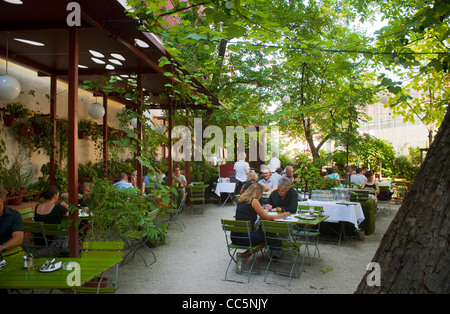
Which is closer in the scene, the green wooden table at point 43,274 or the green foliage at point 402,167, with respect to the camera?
the green wooden table at point 43,274

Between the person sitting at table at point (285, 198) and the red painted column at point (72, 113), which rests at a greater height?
the red painted column at point (72, 113)

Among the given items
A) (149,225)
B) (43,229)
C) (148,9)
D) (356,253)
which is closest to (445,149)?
(148,9)

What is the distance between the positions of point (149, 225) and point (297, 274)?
2.16 m

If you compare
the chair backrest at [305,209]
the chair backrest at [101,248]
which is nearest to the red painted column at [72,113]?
the chair backrest at [101,248]

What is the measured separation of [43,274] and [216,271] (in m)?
2.66

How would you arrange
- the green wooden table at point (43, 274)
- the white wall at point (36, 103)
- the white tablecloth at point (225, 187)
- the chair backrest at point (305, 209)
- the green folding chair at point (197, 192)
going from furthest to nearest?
the white tablecloth at point (225, 187), the green folding chair at point (197, 192), the white wall at point (36, 103), the chair backrest at point (305, 209), the green wooden table at point (43, 274)

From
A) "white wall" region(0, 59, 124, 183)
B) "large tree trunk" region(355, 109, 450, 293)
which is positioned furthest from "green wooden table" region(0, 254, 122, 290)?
"white wall" region(0, 59, 124, 183)

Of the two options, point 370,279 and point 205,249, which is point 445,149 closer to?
point 370,279

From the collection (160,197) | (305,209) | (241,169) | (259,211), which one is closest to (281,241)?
(259,211)

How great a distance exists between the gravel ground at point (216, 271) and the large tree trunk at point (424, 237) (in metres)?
2.80

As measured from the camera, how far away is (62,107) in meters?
8.37

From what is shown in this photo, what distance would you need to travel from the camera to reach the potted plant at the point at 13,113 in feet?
20.7

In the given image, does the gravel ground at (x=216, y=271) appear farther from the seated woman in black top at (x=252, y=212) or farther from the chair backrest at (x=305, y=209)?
the chair backrest at (x=305, y=209)

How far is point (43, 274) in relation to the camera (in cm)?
281
